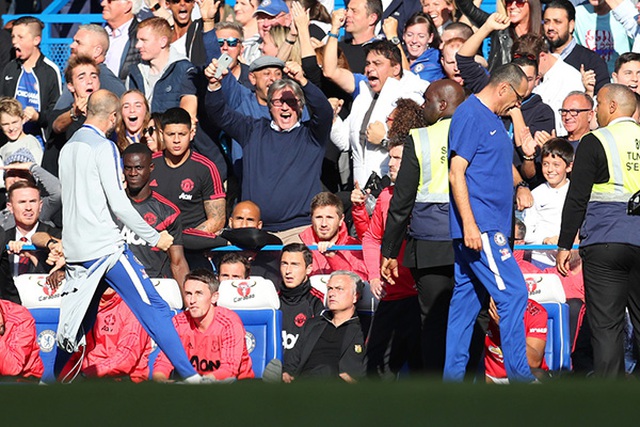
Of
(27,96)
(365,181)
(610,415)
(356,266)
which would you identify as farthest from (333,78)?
(610,415)

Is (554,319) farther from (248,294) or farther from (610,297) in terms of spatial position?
(248,294)

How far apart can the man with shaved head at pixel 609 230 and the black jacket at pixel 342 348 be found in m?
1.82

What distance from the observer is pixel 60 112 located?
36.7 feet

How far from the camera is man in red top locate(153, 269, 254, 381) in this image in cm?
836

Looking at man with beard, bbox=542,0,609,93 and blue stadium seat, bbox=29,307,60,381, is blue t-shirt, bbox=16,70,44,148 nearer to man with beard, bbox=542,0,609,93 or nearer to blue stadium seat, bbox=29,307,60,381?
blue stadium seat, bbox=29,307,60,381

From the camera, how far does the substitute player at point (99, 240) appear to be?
7805mm

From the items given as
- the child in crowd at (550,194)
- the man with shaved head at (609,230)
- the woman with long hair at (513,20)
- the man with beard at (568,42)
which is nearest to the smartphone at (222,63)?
the woman with long hair at (513,20)

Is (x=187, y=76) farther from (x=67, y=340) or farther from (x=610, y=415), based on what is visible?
(x=610, y=415)

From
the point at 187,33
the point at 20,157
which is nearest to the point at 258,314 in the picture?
the point at 20,157

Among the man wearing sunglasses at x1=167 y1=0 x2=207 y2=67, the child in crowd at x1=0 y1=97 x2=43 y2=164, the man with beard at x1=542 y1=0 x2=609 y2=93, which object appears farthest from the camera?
the man wearing sunglasses at x1=167 y1=0 x2=207 y2=67

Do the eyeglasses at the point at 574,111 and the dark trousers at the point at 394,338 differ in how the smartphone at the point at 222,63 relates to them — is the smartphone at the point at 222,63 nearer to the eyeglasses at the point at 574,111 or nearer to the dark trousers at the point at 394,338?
the dark trousers at the point at 394,338

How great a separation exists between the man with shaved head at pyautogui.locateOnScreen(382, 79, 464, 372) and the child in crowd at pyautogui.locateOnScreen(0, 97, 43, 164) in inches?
183

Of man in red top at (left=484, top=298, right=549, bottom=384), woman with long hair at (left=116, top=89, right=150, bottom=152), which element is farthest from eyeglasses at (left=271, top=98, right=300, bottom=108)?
man in red top at (left=484, top=298, right=549, bottom=384)

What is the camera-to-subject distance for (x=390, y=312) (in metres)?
8.37
